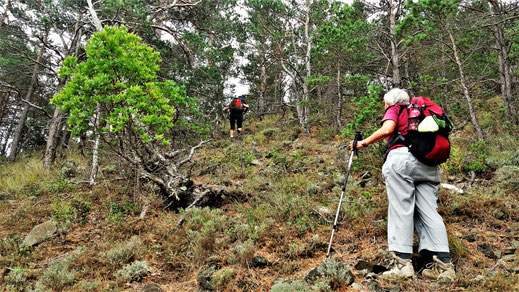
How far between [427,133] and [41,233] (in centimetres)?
659

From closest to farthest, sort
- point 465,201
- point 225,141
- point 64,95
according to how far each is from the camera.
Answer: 1. point 465,201
2. point 64,95
3. point 225,141

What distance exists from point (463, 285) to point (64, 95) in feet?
20.4

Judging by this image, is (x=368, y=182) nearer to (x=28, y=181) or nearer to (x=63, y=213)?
(x=63, y=213)

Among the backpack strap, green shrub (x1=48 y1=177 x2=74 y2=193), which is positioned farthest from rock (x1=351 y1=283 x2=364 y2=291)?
green shrub (x1=48 y1=177 x2=74 y2=193)

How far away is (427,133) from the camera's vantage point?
2785 mm

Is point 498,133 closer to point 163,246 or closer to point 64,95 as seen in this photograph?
point 163,246

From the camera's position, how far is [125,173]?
270 inches

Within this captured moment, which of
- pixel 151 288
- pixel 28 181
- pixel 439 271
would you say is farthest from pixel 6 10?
pixel 439 271

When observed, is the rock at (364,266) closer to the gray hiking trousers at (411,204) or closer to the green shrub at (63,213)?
the gray hiking trousers at (411,204)

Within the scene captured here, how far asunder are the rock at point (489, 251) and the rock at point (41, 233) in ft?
22.7

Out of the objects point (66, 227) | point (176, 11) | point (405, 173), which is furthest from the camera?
point (176, 11)

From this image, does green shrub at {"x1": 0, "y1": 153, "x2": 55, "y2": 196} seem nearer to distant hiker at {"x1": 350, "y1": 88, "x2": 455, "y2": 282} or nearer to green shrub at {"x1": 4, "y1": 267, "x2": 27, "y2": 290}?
green shrub at {"x1": 4, "y1": 267, "x2": 27, "y2": 290}

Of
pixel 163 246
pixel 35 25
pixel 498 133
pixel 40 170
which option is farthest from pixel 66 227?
pixel 35 25

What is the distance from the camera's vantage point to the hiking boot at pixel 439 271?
97.8 inches
